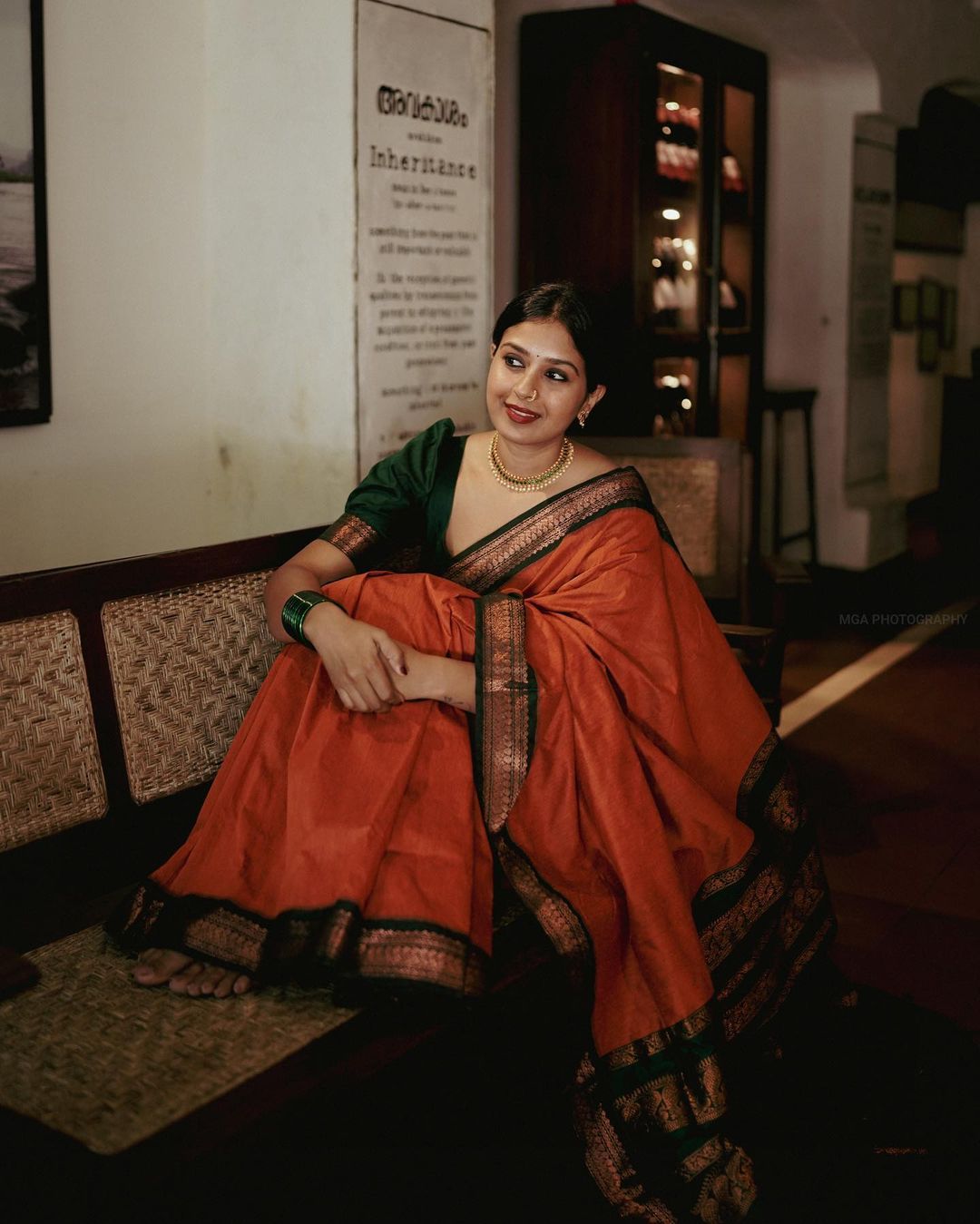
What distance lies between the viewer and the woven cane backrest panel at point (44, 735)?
1905mm

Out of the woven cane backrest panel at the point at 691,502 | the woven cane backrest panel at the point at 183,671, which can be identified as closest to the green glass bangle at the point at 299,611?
the woven cane backrest panel at the point at 183,671

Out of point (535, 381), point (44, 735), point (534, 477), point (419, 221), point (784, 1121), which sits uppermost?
point (419, 221)

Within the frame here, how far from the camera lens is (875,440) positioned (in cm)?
687

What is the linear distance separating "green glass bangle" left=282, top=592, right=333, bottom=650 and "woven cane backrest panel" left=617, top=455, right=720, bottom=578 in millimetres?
1700

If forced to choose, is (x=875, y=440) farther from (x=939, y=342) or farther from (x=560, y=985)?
(x=560, y=985)

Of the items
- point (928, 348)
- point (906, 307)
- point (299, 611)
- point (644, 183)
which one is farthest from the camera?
point (928, 348)

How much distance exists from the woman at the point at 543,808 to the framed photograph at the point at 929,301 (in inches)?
272

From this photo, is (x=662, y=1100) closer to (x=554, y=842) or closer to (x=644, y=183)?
(x=554, y=842)

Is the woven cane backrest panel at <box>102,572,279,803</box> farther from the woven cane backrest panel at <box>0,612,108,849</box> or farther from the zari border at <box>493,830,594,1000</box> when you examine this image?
the zari border at <box>493,830,594,1000</box>

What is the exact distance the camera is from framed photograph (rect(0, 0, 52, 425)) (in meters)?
2.69

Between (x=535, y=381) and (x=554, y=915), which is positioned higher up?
(x=535, y=381)

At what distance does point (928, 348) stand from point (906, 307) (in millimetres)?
744

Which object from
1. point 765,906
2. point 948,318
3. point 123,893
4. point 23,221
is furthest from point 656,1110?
point 948,318

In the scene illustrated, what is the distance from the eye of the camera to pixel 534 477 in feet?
7.79
